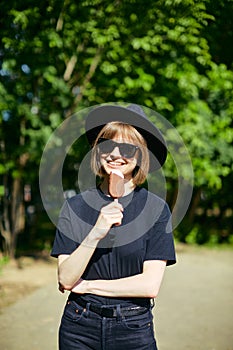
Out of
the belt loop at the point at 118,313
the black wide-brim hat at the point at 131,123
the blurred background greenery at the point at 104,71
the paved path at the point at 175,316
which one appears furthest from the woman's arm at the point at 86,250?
the blurred background greenery at the point at 104,71

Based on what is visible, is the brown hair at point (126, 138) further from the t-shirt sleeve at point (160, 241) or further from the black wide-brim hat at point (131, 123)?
the t-shirt sleeve at point (160, 241)

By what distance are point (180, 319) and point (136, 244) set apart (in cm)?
472

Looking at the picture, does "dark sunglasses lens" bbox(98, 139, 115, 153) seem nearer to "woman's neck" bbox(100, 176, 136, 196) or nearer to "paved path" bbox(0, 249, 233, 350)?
"woman's neck" bbox(100, 176, 136, 196)

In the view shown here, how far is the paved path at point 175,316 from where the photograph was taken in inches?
220

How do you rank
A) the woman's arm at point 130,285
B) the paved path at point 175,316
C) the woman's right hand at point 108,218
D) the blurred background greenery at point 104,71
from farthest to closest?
the blurred background greenery at point 104,71 → the paved path at point 175,316 → the woman's arm at point 130,285 → the woman's right hand at point 108,218

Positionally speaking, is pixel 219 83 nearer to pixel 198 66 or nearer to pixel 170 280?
pixel 198 66

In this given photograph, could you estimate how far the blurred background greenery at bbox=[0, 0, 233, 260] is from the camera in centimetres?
795

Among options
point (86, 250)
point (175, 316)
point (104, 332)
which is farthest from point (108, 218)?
point (175, 316)

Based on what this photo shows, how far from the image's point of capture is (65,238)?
85.1 inches

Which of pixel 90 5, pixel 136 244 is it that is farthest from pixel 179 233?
pixel 136 244

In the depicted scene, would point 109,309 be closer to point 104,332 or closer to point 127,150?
point 104,332

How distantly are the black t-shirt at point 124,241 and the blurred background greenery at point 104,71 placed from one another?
5.31 m

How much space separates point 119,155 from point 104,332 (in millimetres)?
719

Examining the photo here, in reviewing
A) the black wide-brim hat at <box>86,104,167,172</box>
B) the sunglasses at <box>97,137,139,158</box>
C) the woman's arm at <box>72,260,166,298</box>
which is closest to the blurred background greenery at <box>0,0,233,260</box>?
the black wide-brim hat at <box>86,104,167,172</box>
